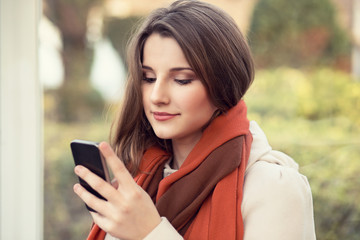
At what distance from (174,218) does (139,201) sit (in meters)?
0.24

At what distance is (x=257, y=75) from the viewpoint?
5395mm

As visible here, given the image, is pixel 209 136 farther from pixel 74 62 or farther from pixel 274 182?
pixel 74 62

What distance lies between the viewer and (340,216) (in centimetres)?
325

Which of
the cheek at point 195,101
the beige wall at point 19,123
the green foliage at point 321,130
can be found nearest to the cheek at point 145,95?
the cheek at point 195,101

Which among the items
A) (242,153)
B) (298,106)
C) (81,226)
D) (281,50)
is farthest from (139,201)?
(281,50)

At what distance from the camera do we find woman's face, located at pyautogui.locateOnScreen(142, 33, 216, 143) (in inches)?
45.3

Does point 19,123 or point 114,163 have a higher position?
point 114,163

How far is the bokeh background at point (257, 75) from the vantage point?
417cm

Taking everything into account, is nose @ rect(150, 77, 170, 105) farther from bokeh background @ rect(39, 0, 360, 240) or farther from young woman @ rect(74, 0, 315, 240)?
bokeh background @ rect(39, 0, 360, 240)

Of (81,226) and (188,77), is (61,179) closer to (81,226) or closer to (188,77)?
(81,226)

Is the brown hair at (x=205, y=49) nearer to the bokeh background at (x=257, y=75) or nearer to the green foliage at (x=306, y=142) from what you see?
the green foliage at (x=306, y=142)

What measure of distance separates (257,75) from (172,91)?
437 centimetres

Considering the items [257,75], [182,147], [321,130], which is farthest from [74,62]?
[182,147]

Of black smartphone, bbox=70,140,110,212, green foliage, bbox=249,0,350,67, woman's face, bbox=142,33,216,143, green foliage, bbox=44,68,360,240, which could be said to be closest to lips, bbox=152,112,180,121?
woman's face, bbox=142,33,216,143
